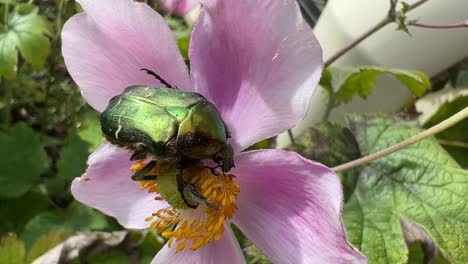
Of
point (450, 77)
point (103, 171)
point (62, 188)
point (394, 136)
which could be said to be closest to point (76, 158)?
point (62, 188)

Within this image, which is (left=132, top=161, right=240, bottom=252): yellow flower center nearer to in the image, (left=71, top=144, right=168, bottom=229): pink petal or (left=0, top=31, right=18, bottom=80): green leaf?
(left=71, top=144, right=168, bottom=229): pink petal

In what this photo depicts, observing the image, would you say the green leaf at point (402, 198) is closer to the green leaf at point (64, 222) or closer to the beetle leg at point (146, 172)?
the beetle leg at point (146, 172)

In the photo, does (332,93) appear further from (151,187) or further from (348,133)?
(151,187)

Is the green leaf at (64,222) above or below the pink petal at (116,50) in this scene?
below

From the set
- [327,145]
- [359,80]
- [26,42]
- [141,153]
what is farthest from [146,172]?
[26,42]

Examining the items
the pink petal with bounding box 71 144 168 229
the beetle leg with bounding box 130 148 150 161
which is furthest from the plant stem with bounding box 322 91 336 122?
the beetle leg with bounding box 130 148 150 161

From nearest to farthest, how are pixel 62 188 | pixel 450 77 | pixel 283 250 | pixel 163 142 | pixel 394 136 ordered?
1. pixel 163 142
2. pixel 283 250
3. pixel 394 136
4. pixel 450 77
5. pixel 62 188

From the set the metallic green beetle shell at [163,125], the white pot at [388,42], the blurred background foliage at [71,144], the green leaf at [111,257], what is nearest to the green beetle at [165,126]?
the metallic green beetle shell at [163,125]
